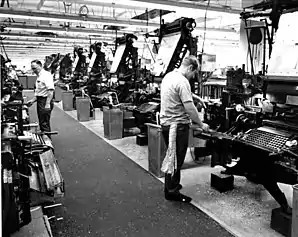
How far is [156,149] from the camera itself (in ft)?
11.2

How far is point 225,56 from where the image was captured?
47.7ft

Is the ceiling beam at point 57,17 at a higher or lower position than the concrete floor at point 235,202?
higher

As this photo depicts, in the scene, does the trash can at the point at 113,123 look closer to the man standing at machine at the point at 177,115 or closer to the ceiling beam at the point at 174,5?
the ceiling beam at the point at 174,5

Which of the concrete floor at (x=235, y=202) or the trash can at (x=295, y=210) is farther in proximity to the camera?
the concrete floor at (x=235, y=202)

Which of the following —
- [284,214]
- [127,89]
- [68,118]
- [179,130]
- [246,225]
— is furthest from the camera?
[68,118]

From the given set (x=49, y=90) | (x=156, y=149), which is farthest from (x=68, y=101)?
(x=156, y=149)

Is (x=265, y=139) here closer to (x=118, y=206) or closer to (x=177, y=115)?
(x=177, y=115)

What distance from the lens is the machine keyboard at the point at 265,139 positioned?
205 centimetres

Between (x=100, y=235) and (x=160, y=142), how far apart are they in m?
1.33

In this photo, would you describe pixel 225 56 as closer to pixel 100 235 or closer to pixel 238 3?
pixel 238 3

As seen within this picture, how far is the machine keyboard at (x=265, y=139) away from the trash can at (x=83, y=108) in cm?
526

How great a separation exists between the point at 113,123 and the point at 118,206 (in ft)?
A: 8.72

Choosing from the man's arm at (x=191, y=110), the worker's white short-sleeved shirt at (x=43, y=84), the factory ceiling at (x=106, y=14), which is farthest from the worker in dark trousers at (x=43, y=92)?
the man's arm at (x=191, y=110)

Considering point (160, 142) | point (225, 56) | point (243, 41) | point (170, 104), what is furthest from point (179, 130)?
point (225, 56)
